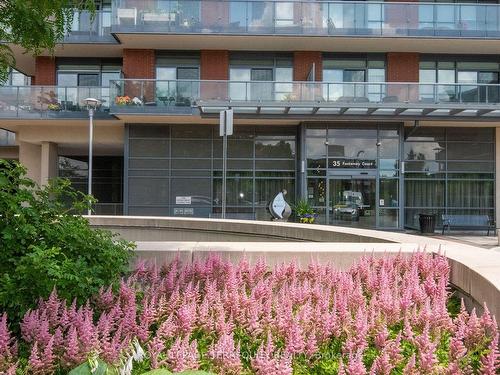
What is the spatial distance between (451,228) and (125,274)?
21.1 m

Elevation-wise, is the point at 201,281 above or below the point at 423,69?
below

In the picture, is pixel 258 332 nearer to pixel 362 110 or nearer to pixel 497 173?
pixel 362 110

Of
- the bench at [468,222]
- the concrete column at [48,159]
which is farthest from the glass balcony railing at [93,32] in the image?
the bench at [468,222]

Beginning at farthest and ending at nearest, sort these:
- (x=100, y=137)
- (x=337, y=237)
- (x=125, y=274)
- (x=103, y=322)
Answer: (x=100, y=137) → (x=337, y=237) → (x=125, y=274) → (x=103, y=322)

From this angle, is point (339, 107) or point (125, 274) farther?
point (339, 107)

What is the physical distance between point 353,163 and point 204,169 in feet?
22.3

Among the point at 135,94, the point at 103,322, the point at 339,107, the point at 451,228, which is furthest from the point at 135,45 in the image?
the point at 103,322

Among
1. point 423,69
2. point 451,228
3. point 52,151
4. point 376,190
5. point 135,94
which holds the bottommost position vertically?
point 451,228

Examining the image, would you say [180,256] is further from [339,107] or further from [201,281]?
[339,107]

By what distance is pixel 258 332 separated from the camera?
3473mm

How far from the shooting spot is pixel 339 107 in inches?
778

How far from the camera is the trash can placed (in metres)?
21.5

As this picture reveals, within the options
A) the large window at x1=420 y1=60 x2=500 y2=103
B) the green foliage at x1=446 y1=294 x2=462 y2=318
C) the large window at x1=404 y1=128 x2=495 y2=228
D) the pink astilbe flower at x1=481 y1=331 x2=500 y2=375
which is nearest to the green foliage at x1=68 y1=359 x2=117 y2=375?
the pink astilbe flower at x1=481 y1=331 x2=500 y2=375

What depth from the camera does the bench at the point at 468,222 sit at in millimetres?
22641
